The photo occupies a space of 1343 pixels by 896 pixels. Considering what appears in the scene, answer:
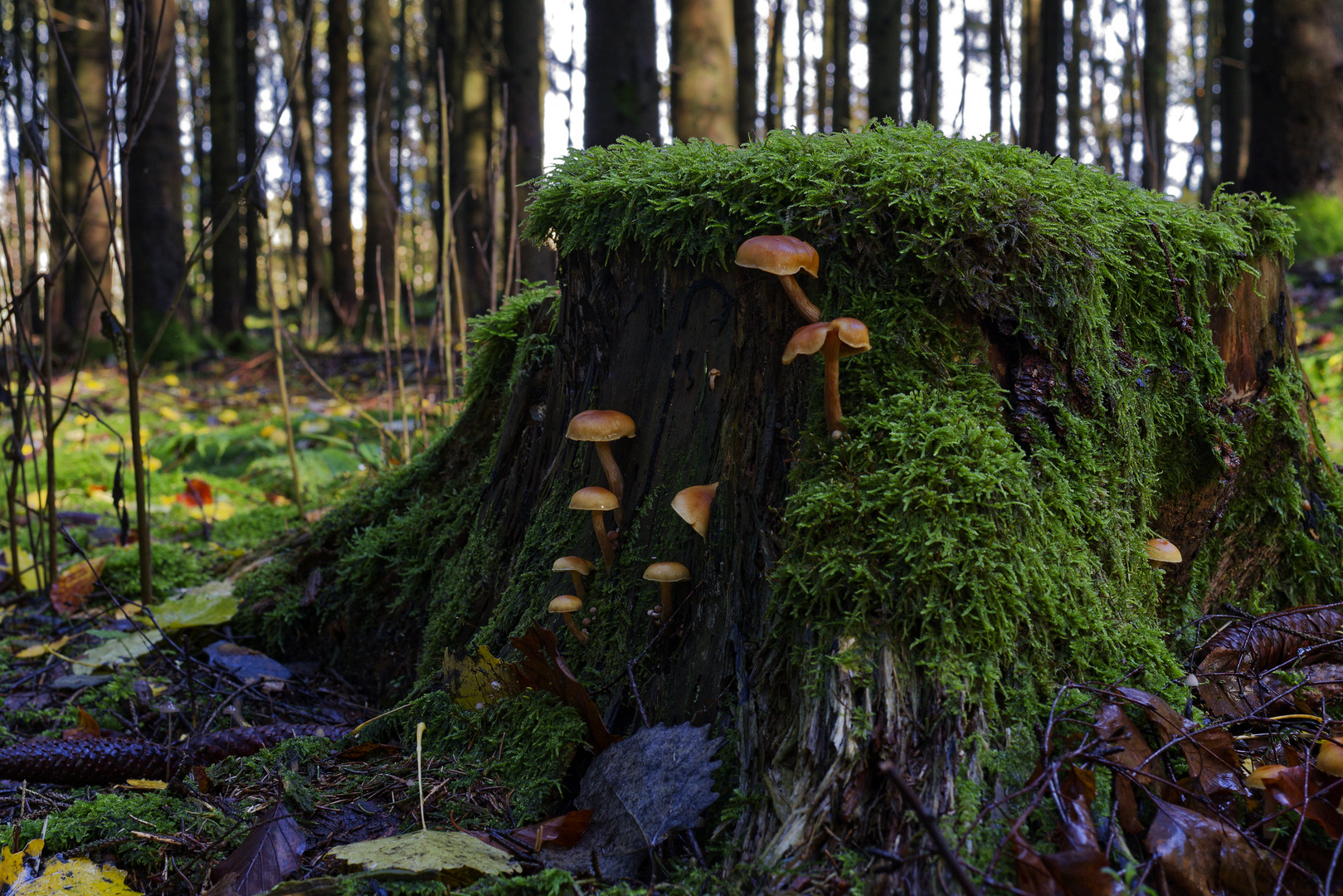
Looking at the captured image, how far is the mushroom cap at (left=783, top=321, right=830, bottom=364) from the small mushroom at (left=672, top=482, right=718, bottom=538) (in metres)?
0.42

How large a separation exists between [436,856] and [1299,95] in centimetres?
1038

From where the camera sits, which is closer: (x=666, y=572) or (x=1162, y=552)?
(x=666, y=572)

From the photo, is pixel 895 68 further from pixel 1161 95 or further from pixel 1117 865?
pixel 1117 865

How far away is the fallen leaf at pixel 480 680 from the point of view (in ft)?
7.30

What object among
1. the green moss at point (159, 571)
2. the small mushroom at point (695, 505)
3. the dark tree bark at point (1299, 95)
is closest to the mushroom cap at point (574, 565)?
the small mushroom at point (695, 505)

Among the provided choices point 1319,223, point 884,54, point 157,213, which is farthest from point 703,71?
point 157,213

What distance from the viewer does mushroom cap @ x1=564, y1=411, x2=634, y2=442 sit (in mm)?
2156

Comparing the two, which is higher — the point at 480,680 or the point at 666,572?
the point at 666,572

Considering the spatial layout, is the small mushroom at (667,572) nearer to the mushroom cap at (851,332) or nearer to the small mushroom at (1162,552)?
the mushroom cap at (851,332)

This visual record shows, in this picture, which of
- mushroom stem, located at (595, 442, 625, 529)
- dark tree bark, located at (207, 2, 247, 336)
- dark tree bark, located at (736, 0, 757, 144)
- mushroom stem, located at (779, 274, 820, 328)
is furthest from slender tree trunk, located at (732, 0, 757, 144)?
mushroom stem, located at (779, 274, 820, 328)

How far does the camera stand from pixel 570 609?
2105 mm

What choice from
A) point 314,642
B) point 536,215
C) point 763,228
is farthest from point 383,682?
point 763,228

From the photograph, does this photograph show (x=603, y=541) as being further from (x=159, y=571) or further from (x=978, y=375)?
(x=159, y=571)

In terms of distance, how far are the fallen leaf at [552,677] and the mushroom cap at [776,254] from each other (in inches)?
39.9
